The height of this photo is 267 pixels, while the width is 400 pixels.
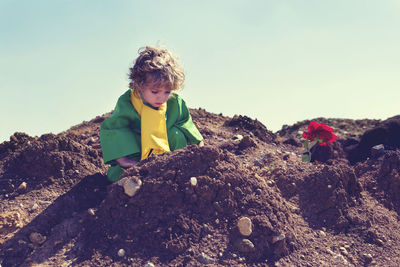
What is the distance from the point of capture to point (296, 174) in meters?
5.83

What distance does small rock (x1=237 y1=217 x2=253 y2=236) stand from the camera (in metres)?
4.36

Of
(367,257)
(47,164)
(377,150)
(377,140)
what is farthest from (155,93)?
(377,140)

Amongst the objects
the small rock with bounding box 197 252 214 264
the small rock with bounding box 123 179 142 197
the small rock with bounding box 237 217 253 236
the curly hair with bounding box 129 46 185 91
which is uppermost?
the curly hair with bounding box 129 46 185 91

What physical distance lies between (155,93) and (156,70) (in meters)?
0.29

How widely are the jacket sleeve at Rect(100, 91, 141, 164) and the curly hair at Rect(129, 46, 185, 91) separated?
0.96 feet

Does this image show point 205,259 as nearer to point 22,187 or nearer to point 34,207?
point 34,207

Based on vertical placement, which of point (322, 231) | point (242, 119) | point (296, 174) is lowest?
point (322, 231)

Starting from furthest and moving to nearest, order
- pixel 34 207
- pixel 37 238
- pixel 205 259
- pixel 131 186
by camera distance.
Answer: pixel 34 207, pixel 37 238, pixel 131 186, pixel 205 259

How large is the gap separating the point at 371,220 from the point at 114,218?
3096mm

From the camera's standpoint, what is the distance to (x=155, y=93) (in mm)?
5363

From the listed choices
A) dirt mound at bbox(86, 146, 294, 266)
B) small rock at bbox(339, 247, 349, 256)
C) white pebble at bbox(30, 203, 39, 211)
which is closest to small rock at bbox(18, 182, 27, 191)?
white pebble at bbox(30, 203, 39, 211)

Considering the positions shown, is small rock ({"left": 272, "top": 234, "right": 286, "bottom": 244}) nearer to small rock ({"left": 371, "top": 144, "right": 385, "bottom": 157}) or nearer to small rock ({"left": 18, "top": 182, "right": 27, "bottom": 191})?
small rock ({"left": 18, "top": 182, "right": 27, "bottom": 191})

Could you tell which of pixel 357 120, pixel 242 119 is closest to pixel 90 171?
pixel 242 119

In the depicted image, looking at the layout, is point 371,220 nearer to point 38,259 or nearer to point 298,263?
point 298,263
